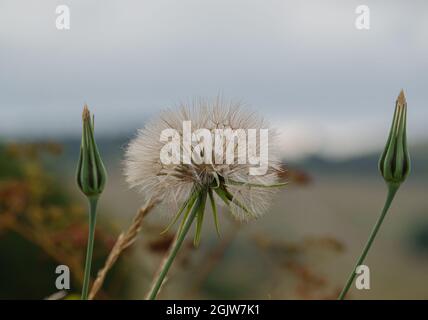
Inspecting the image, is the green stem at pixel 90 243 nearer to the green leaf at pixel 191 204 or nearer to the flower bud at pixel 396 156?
the green leaf at pixel 191 204

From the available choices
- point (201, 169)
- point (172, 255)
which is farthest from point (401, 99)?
point (172, 255)

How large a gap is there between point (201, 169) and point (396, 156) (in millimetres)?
376

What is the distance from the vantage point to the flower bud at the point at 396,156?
1.29m

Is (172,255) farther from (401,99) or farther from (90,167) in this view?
(401,99)

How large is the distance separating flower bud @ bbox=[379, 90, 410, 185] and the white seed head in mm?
207

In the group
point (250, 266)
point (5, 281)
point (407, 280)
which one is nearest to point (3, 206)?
point (5, 281)

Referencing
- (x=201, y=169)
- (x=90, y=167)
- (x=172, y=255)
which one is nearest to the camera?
(x=172, y=255)

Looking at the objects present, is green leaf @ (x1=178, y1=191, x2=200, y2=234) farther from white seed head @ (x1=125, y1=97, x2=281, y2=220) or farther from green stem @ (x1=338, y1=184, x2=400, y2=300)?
green stem @ (x1=338, y1=184, x2=400, y2=300)

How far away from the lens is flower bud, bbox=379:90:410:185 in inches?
50.8

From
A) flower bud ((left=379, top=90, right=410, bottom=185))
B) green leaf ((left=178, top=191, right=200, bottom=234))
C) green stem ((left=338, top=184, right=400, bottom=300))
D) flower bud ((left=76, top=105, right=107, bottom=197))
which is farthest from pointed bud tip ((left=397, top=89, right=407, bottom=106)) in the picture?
flower bud ((left=76, top=105, right=107, bottom=197))

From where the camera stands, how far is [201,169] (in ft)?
4.38
